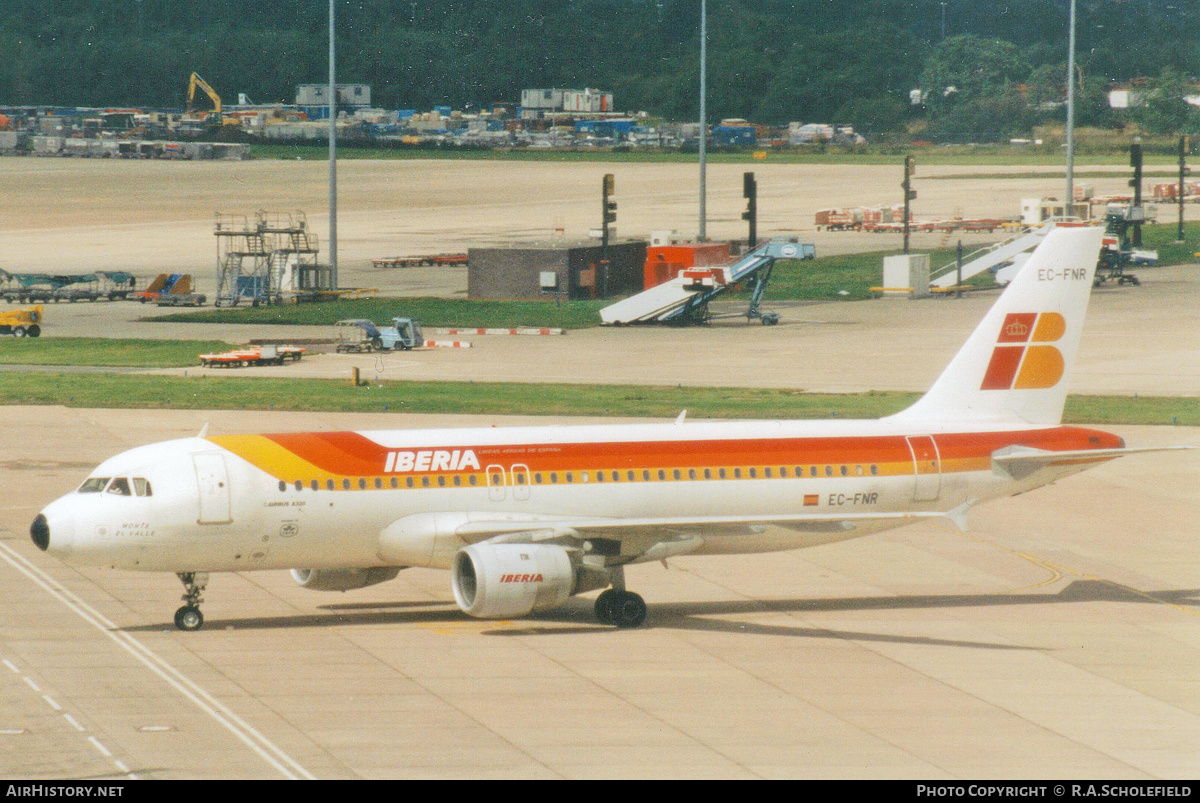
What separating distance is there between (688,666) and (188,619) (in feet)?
33.8

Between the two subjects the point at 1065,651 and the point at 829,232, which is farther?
the point at 829,232

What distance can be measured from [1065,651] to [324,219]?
127553 millimetres

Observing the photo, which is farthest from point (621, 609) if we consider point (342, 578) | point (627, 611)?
point (342, 578)

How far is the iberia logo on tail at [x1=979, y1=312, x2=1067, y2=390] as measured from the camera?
39656mm

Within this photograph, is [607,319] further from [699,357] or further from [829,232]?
[829,232]

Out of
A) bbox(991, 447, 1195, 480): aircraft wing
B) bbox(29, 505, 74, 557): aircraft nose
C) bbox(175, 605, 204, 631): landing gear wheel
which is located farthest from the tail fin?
bbox(29, 505, 74, 557): aircraft nose

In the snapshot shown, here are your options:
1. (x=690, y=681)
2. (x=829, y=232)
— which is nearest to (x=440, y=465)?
(x=690, y=681)

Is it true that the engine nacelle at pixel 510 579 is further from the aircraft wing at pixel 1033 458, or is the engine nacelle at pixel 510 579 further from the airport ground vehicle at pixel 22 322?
the airport ground vehicle at pixel 22 322

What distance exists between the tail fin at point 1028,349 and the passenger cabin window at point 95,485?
1752 centimetres

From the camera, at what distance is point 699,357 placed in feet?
267

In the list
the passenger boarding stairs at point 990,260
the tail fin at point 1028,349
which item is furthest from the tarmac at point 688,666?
the passenger boarding stairs at point 990,260

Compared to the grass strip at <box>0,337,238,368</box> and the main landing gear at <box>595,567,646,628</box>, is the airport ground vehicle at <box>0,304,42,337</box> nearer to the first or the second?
the grass strip at <box>0,337,238,368</box>

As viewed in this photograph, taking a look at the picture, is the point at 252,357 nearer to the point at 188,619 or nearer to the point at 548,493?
the point at 188,619

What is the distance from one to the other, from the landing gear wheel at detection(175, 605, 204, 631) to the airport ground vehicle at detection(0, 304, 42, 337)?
59.5 metres
